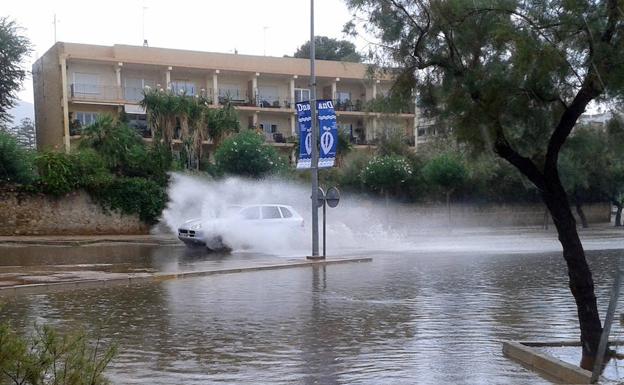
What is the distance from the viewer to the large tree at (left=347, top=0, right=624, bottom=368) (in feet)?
23.6

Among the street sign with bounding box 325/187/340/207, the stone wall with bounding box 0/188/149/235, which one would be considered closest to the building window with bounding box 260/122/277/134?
the stone wall with bounding box 0/188/149/235

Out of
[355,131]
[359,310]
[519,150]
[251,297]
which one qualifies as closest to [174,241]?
[251,297]

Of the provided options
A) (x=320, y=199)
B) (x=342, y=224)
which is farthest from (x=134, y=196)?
(x=320, y=199)

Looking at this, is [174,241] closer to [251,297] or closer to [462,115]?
[251,297]

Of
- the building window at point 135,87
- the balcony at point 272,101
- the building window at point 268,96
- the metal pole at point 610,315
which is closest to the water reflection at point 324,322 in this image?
the metal pole at point 610,315

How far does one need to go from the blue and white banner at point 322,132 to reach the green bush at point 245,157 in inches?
599

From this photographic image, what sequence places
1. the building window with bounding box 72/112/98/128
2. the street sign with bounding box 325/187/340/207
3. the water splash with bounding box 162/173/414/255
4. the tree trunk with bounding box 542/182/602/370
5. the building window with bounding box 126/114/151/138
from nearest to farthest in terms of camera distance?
1. the tree trunk with bounding box 542/182/602/370
2. the street sign with bounding box 325/187/340/207
3. the water splash with bounding box 162/173/414/255
4. the building window with bounding box 72/112/98/128
5. the building window with bounding box 126/114/151/138

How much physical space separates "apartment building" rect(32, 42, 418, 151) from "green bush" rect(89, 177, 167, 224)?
8.18m

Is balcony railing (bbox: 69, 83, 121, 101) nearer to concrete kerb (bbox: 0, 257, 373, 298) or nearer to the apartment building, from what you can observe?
the apartment building

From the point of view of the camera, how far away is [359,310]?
12250 millimetres

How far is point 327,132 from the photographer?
21.1 metres

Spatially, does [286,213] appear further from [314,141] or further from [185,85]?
[185,85]

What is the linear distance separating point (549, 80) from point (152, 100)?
112ft

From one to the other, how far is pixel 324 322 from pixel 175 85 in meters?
42.5
